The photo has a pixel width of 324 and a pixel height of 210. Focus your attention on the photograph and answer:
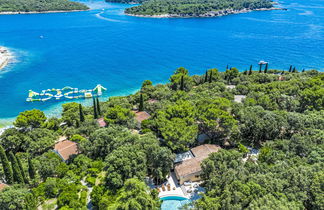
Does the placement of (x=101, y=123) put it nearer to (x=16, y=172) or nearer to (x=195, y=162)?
(x=16, y=172)

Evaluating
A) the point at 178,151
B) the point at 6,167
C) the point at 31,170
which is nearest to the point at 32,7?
the point at 6,167

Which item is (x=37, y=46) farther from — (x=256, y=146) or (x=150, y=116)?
(x=256, y=146)

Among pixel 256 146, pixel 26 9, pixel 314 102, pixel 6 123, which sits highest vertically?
pixel 26 9

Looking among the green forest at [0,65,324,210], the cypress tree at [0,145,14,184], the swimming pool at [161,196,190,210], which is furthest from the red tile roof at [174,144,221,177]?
the cypress tree at [0,145,14,184]

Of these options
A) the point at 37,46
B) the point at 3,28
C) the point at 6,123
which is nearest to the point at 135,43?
the point at 37,46

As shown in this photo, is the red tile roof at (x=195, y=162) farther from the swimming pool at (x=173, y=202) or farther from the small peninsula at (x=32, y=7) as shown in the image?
the small peninsula at (x=32, y=7)
